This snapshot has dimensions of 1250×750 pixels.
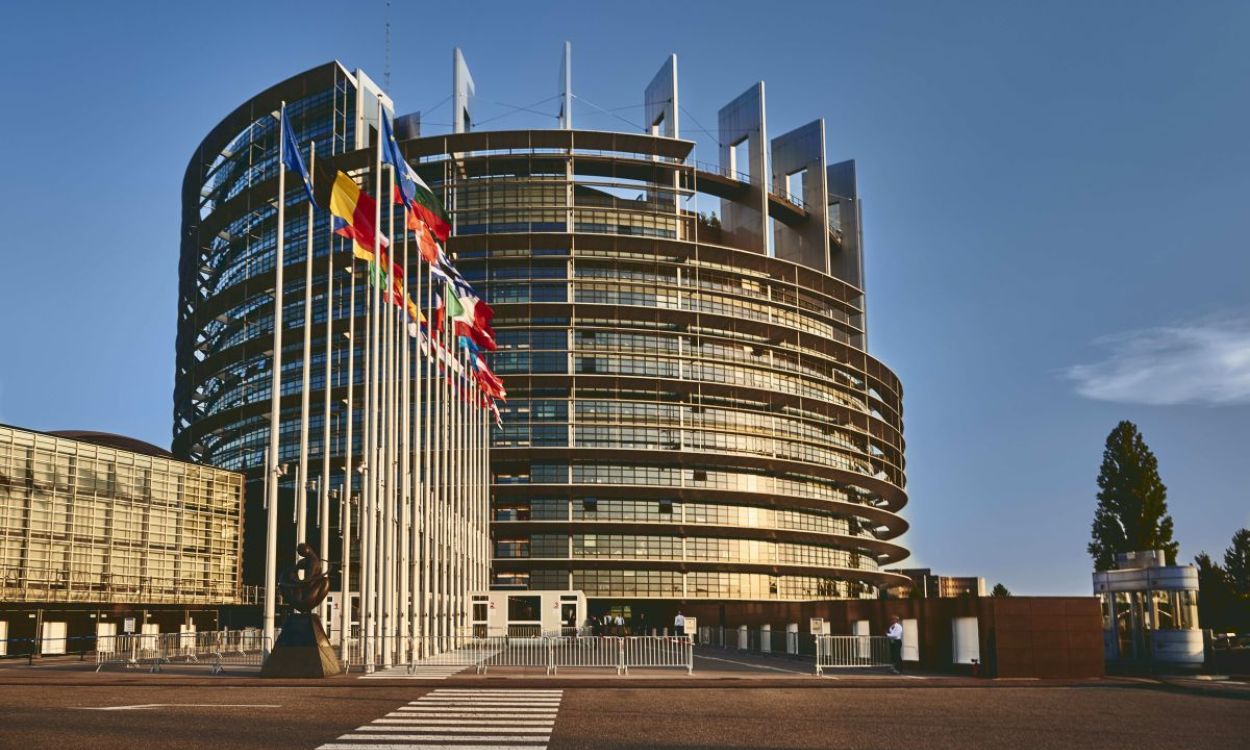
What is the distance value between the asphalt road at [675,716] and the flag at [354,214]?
1630 centimetres

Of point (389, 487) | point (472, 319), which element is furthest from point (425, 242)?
point (472, 319)

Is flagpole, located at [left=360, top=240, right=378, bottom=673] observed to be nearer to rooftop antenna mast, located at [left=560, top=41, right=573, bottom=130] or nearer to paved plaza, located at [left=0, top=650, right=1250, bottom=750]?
paved plaza, located at [left=0, top=650, right=1250, bottom=750]

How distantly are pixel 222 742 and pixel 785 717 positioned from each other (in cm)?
1150

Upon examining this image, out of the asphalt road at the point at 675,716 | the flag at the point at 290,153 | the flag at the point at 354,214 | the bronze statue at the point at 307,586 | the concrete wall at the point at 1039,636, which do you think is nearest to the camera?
the asphalt road at the point at 675,716

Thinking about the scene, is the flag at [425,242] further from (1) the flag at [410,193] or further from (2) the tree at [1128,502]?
(2) the tree at [1128,502]

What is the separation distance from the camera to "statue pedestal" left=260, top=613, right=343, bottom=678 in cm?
3394

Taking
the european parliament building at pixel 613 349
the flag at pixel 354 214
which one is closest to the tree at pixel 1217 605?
the european parliament building at pixel 613 349

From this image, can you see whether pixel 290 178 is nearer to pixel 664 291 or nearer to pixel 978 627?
pixel 664 291

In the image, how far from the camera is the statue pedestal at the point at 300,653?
1336 inches

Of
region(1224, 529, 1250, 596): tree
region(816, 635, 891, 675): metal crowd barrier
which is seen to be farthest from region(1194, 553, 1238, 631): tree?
region(816, 635, 891, 675): metal crowd barrier

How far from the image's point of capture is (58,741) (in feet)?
60.3

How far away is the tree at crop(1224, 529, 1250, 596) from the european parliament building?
3566 centimetres

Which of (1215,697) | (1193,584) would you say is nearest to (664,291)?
(1193,584)

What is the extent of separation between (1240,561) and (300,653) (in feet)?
353
